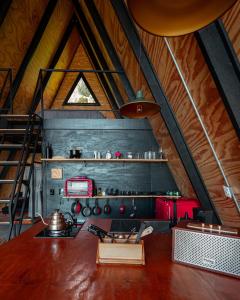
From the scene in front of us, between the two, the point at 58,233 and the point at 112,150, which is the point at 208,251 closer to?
the point at 58,233

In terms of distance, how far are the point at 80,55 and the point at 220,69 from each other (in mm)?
7325

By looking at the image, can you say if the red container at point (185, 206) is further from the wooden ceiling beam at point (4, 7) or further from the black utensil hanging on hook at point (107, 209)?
the wooden ceiling beam at point (4, 7)

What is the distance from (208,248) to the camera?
1033 mm

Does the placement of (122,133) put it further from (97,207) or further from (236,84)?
(236,84)

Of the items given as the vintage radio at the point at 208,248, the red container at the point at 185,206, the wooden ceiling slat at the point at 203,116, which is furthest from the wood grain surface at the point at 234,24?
the red container at the point at 185,206

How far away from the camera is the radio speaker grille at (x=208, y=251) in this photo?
3.20 ft

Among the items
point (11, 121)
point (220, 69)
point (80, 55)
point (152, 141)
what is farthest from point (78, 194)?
point (80, 55)

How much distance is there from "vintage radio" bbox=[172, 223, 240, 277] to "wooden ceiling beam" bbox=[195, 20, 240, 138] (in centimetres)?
57

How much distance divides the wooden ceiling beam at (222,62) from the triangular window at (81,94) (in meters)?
6.60

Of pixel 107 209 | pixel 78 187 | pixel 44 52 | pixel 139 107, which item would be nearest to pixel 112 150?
pixel 78 187

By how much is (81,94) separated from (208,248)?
7137 millimetres

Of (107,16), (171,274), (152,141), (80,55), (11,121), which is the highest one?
(80,55)

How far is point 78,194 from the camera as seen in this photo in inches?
131

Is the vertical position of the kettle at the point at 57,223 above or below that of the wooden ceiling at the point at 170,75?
below
